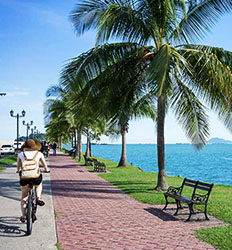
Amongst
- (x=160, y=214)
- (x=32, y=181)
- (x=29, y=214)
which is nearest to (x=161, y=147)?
(x=160, y=214)

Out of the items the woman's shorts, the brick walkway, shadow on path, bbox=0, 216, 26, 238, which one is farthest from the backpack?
the brick walkway

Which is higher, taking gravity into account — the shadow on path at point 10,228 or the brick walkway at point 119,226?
the shadow on path at point 10,228

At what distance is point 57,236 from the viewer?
21.1ft

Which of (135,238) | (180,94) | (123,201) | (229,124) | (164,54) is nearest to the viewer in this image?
(135,238)

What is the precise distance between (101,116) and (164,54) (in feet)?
15.3

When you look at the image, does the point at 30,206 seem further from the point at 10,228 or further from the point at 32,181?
the point at 10,228

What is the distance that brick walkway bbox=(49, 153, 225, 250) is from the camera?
5980 millimetres

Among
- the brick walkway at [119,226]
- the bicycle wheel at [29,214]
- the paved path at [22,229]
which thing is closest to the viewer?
the paved path at [22,229]

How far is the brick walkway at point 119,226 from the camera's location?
5980 millimetres

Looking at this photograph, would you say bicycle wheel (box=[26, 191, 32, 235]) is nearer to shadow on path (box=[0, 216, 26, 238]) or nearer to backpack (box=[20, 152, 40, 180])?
shadow on path (box=[0, 216, 26, 238])

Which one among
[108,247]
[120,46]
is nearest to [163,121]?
[120,46]

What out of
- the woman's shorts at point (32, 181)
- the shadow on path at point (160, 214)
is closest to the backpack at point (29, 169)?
the woman's shorts at point (32, 181)

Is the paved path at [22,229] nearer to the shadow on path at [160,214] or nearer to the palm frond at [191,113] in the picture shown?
the shadow on path at [160,214]

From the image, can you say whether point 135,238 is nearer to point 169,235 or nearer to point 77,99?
point 169,235
